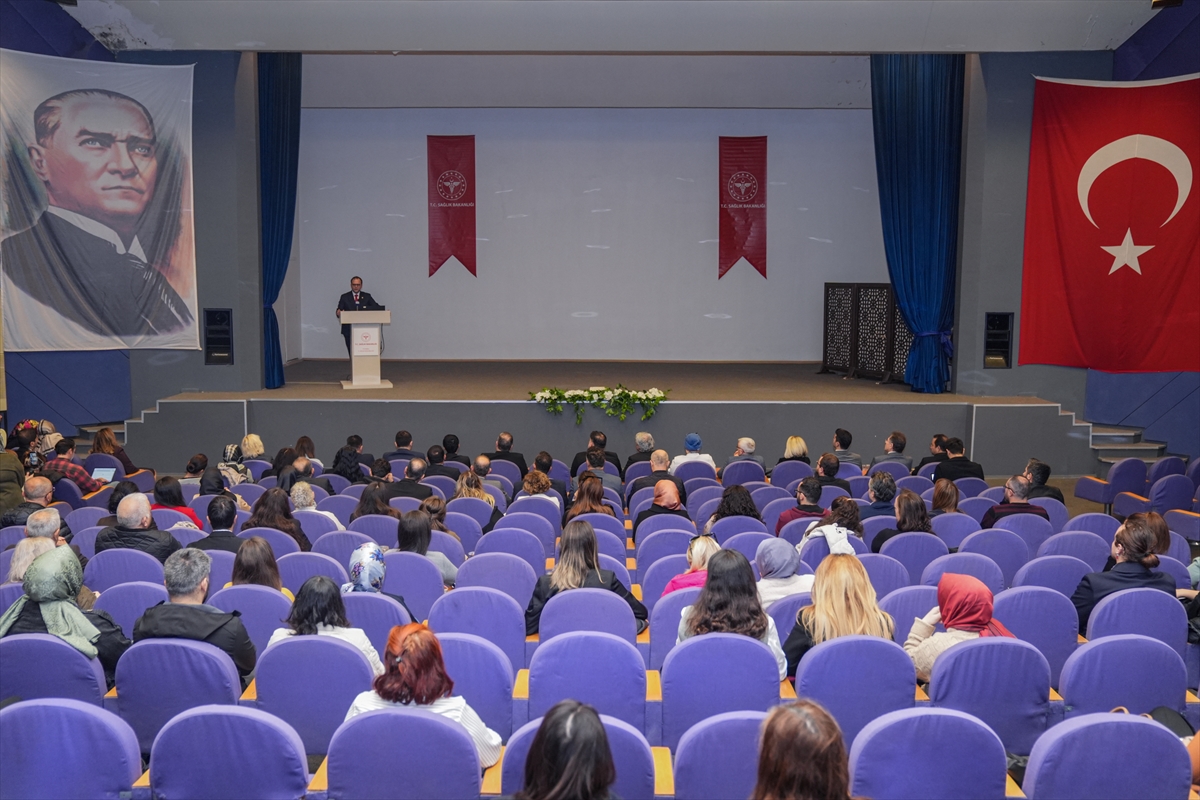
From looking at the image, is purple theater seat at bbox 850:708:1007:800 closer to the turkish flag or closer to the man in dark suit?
the turkish flag

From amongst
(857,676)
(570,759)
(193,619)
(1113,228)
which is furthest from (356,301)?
(570,759)

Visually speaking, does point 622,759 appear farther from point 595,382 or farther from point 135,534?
point 595,382

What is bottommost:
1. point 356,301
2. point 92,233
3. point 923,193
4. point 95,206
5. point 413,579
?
point 413,579

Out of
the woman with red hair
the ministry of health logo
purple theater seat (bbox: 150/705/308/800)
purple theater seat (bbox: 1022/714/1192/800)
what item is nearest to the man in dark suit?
the ministry of health logo

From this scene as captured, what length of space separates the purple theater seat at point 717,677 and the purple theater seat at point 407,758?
0.90m

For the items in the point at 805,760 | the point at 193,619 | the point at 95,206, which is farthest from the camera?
the point at 95,206

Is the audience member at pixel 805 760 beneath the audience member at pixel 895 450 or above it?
above

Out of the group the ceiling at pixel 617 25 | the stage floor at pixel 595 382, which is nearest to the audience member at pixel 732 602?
the stage floor at pixel 595 382

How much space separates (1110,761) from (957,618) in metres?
1.07

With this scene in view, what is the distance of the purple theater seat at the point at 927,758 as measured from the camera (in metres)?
2.59

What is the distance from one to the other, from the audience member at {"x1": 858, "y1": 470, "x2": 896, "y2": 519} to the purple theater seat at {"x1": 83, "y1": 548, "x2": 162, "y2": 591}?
3852mm

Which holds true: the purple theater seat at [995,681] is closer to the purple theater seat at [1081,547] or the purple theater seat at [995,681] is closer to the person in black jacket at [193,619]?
the purple theater seat at [1081,547]

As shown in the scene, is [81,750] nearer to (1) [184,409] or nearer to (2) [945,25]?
(1) [184,409]

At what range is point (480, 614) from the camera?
12.9 feet
